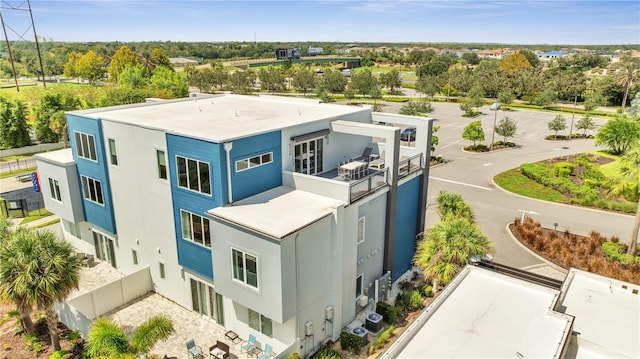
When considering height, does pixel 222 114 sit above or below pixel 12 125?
above

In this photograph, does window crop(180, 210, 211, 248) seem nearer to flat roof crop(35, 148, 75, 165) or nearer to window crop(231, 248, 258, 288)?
window crop(231, 248, 258, 288)

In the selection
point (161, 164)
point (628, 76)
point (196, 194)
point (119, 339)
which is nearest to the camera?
point (119, 339)

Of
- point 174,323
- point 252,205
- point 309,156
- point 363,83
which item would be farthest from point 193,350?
point 363,83

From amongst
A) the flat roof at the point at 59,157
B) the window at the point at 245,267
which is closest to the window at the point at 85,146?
the flat roof at the point at 59,157

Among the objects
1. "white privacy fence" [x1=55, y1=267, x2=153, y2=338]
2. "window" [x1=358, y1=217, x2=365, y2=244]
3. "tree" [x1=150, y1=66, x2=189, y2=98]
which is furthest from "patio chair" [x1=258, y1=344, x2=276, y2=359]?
"tree" [x1=150, y1=66, x2=189, y2=98]

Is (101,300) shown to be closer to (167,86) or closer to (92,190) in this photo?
(92,190)

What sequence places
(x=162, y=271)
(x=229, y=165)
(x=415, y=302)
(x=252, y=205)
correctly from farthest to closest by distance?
(x=162, y=271), (x=415, y=302), (x=252, y=205), (x=229, y=165)
